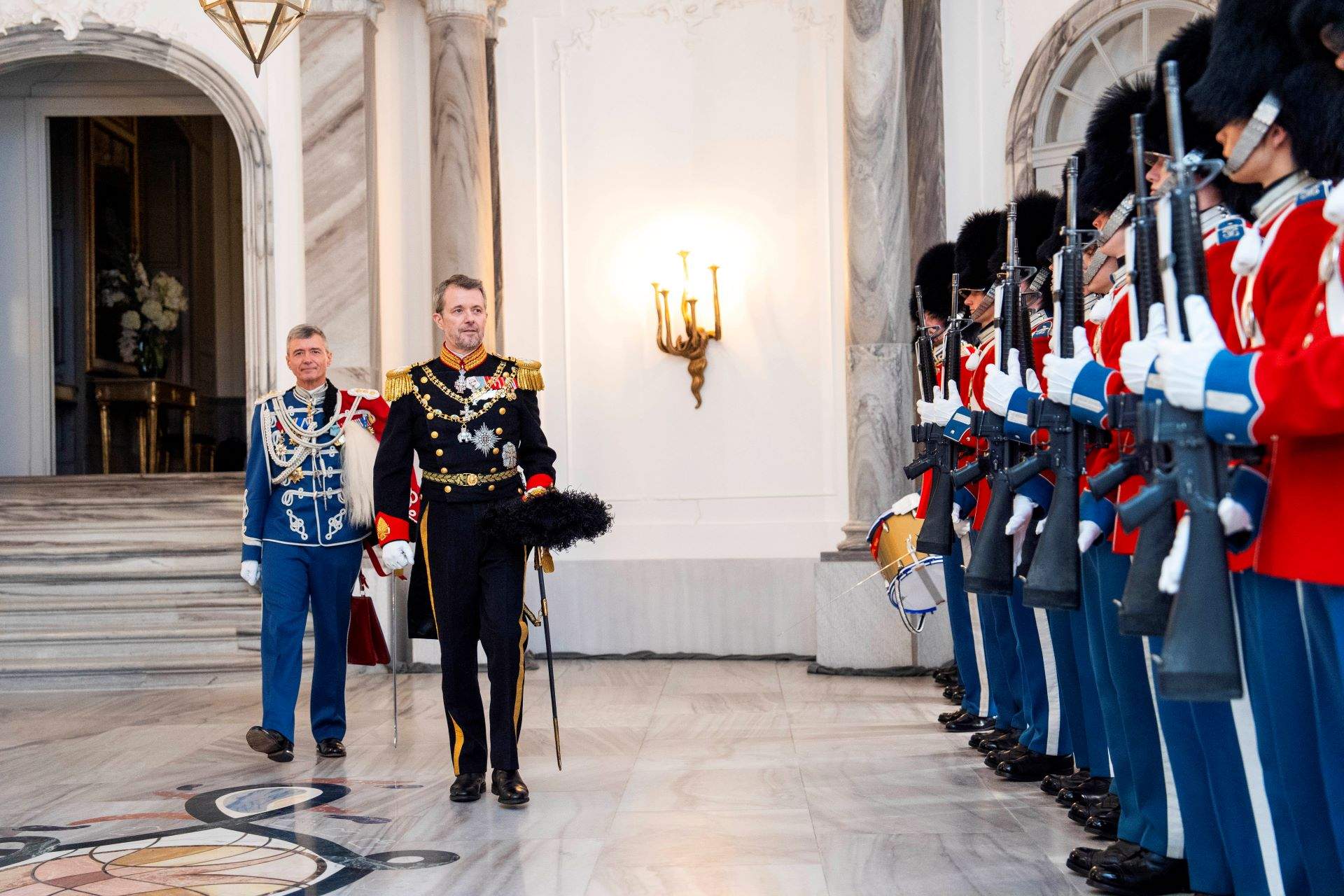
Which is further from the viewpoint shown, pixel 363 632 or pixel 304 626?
pixel 363 632

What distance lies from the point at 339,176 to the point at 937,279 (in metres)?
3.59

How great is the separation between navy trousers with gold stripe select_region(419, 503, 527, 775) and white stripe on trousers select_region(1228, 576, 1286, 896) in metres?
2.37

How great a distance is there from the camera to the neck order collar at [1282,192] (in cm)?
239

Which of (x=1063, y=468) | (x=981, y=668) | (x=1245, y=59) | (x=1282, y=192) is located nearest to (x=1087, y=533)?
(x=1063, y=468)

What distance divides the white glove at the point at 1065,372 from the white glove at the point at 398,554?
84.2 inches

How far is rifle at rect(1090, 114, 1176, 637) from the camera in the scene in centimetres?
251

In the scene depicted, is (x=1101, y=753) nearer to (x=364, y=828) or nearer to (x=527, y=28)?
(x=364, y=828)

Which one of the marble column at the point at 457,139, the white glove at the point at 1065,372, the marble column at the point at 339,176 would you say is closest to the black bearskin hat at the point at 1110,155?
the white glove at the point at 1065,372

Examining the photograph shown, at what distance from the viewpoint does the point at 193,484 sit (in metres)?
9.34

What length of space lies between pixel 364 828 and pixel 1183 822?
2330 millimetres

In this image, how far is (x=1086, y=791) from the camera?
4113 mm

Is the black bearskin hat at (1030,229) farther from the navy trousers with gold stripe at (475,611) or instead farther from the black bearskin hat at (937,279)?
the navy trousers with gold stripe at (475,611)

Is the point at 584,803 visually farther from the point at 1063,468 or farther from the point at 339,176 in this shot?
the point at 339,176

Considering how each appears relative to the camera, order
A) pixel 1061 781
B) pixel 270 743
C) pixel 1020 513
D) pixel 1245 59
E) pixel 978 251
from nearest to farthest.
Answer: pixel 1245 59 < pixel 1020 513 < pixel 1061 781 < pixel 270 743 < pixel 978 251
